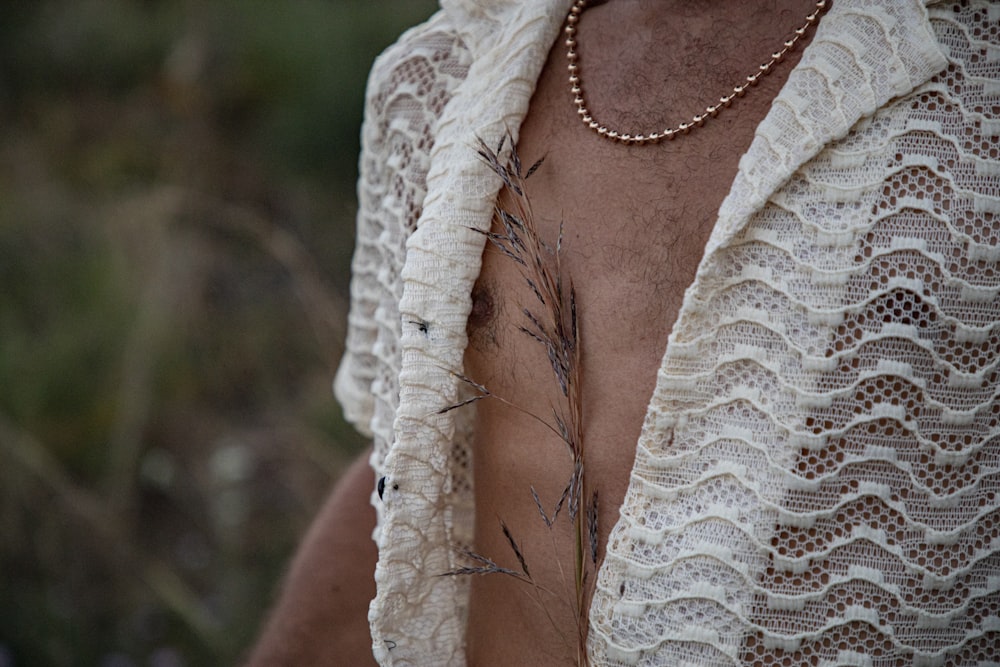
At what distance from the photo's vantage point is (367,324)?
59.9 inches

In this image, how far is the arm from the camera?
155 centimetres

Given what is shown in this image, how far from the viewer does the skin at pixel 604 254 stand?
1.11m

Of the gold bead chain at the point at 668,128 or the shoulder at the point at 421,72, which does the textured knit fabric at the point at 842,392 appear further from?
the shoulder at the point at 421,72

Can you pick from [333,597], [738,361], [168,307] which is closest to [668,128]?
[738,361]

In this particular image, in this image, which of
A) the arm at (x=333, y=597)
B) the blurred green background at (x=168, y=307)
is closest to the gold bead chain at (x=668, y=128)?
the arm at (x=333, y=597)

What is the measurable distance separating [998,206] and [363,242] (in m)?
0.96

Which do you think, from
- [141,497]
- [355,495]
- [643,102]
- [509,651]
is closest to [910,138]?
[643,102]

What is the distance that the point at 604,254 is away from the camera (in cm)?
117

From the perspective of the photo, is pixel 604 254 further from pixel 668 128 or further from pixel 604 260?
pixel 668 128

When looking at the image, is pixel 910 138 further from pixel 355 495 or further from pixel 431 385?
pixel 355 495

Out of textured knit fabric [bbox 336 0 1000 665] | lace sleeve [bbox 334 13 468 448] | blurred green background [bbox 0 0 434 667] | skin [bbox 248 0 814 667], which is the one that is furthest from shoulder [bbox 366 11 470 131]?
blurred green background [bbox 0 0 434 667]

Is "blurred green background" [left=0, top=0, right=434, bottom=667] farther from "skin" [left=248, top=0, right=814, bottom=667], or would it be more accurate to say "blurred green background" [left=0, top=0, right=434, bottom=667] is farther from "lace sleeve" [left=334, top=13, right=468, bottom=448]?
"skin" [left=248, top=0, right=814, bottom=667]

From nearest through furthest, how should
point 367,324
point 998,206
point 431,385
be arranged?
1. point 998,206
2. point 431,385
3. point 367,324

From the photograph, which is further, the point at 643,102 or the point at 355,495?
the point at 355,495
